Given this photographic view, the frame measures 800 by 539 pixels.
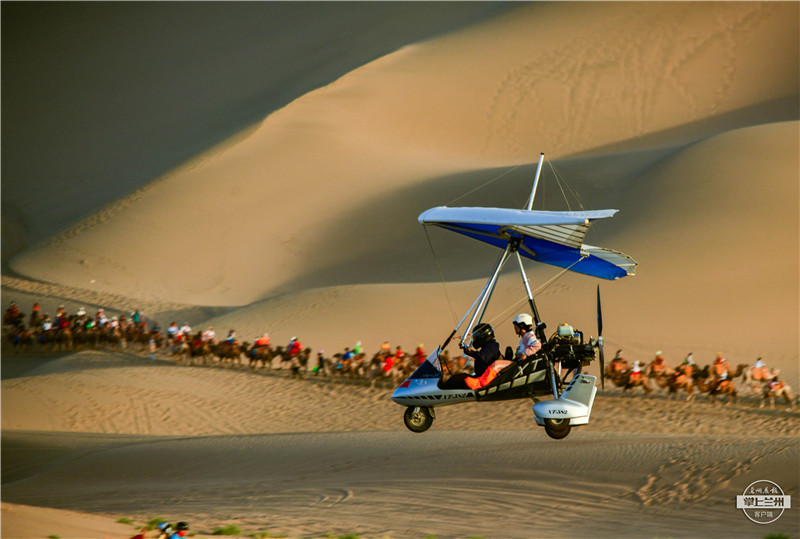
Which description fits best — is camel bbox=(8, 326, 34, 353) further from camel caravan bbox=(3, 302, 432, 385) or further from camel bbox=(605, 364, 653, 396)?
camel bbox=(605, 364, 653, 396)

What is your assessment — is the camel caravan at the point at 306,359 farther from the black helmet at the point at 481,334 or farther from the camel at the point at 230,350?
the black helmet at the point at 481,334

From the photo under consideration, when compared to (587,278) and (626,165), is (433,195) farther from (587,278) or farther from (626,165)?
(587,278)

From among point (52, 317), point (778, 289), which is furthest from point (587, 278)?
point (52, 317)

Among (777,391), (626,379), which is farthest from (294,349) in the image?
(777,391)

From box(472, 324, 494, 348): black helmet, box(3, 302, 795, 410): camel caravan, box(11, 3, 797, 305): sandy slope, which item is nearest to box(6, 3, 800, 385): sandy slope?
box(11, 3, 797, 305): sandy slope

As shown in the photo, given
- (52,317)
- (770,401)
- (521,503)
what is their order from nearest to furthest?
(521,503) < (770,401) < (52,317)

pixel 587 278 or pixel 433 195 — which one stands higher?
pixel 433 195
